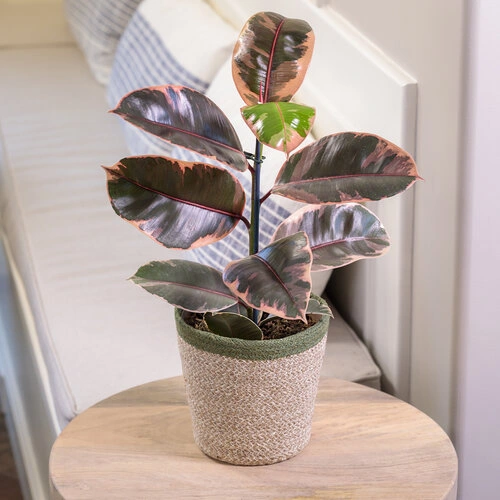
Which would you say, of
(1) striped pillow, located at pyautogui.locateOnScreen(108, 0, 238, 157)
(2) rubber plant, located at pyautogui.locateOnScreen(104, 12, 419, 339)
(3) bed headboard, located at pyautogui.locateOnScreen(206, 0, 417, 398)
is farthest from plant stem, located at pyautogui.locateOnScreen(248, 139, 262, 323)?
(1) striped pillow, located at pyautogui.locateOnScreen(108, 0, 238, 157)

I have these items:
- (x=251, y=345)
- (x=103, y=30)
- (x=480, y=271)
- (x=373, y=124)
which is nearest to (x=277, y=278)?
(x=251, y=345)

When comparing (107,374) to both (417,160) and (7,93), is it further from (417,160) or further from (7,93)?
(7,93)

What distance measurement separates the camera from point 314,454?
0.94 meters

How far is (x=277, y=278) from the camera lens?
789mm

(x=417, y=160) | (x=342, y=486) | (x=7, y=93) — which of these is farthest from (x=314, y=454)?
(x=7, y=93)

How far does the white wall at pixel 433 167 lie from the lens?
97 cm

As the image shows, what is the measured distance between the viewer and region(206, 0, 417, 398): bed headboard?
109 cm

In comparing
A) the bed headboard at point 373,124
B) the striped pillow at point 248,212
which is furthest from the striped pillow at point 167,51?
the bed headboard at point 373,124

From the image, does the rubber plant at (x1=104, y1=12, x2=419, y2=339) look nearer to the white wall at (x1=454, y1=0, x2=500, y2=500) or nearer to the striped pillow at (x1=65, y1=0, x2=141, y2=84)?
the white wall at (x1=454, y1=0, x2=500, y2=500)

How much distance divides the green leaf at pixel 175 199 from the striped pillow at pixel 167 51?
2.25 feet

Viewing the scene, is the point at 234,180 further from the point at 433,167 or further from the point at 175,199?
the point at 433,167

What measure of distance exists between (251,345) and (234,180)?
0.53 ft

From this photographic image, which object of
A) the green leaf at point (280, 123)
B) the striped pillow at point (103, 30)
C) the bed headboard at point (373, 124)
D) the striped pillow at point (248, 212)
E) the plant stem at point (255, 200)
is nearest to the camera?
the green leaf at point (280, 123)

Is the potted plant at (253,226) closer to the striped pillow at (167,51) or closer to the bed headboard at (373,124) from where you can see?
the bed headboard at (373,124)
